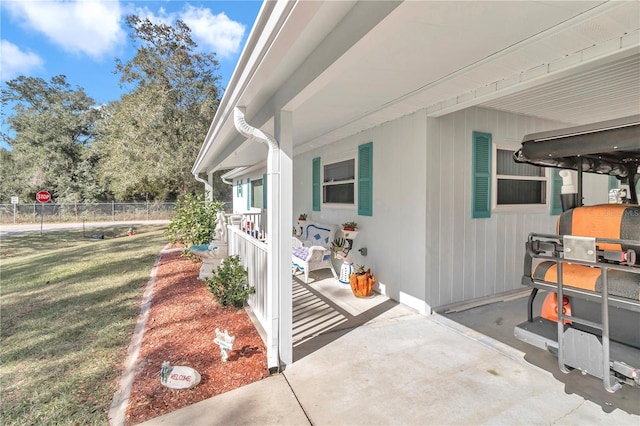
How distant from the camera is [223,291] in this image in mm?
4172

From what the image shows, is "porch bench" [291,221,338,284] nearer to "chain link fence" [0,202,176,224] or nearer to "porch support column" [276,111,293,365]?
"porch support column" [276,111,293,365]

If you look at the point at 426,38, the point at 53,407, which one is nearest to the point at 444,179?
the point at 426,38

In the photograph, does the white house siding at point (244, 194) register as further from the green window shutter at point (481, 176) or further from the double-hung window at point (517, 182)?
the double-hung window at point (517, 182)

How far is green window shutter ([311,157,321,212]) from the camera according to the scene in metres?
6.65

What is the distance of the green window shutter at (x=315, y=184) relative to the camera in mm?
6652

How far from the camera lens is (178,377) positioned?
7.76 feet

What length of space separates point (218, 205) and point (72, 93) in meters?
27.4

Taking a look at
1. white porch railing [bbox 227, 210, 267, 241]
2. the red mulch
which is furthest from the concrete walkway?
white porch railing [bbox 227, 210, 267, 241]

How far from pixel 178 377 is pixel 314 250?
123 inches

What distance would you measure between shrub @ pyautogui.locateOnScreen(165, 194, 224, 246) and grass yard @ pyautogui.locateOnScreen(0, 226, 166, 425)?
3.69ft

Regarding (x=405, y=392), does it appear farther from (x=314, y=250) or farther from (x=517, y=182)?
(x=517, y=182)

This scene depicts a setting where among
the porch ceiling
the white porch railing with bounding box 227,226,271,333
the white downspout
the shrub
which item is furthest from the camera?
the shrub

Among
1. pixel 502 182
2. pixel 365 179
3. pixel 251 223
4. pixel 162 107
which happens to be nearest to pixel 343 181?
pixel 365 179

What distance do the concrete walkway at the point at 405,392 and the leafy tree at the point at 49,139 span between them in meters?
27.7
